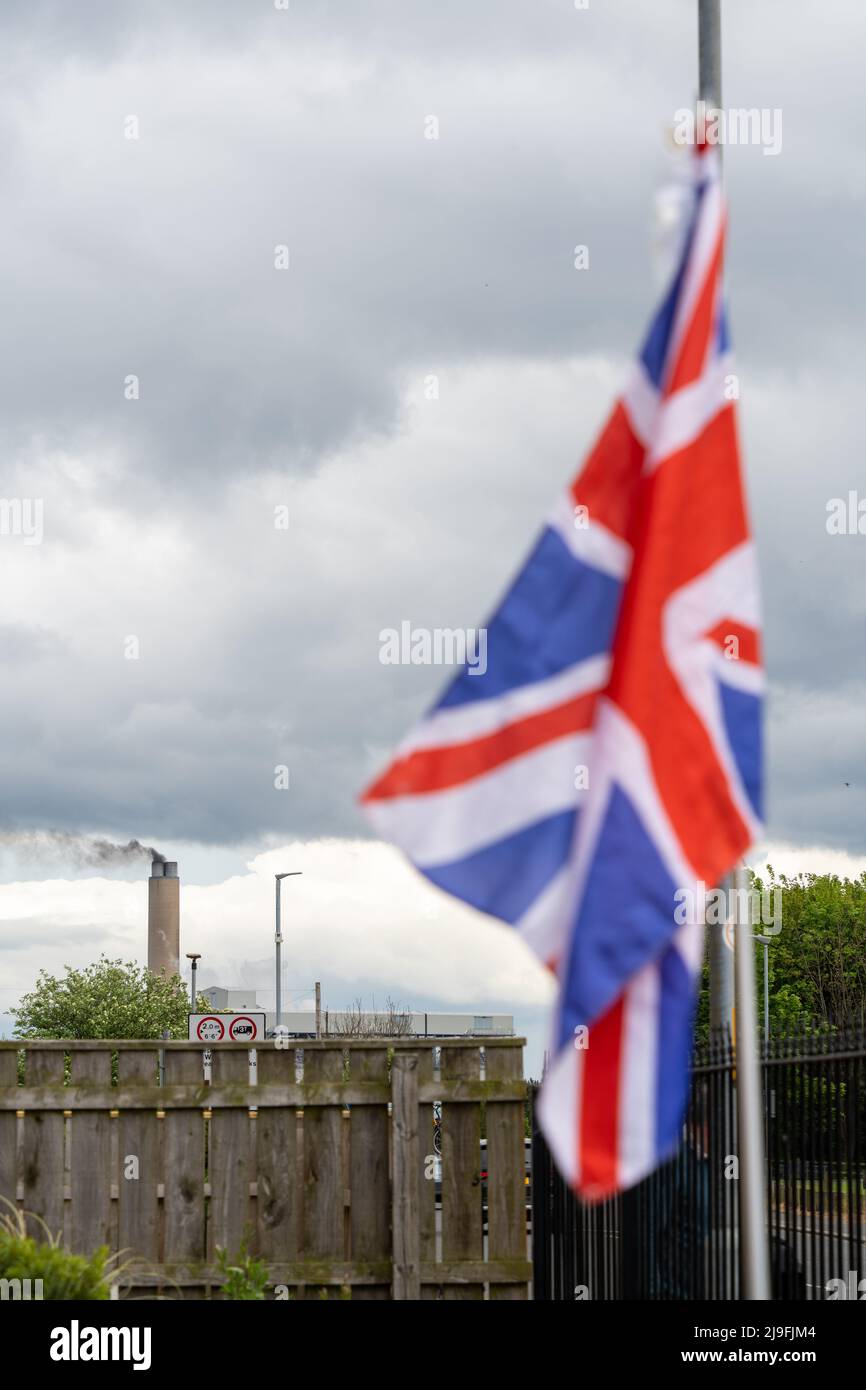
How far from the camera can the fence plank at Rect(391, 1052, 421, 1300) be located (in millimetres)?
10172

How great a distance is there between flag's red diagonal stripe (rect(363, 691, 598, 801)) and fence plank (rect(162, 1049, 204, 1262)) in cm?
661

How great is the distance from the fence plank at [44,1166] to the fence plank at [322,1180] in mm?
1537

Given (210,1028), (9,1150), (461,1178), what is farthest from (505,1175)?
(210,1028)

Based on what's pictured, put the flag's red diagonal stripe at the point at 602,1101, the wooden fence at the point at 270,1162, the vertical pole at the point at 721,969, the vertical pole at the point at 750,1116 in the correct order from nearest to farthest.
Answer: the flag's red diagonal stripe at the point at 602,1101
the vertical pole at the point at 750,1116
the vertical pole at the point at 721,969
the wooden fence at the point at 270,1162

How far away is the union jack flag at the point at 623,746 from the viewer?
12.7ft

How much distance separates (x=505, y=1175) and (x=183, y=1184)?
2.03 meters

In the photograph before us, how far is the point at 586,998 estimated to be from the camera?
3.80m

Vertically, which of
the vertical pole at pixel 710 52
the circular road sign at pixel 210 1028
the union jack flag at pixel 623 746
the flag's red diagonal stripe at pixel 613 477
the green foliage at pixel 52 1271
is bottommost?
the green foliage at pixel 52 1271

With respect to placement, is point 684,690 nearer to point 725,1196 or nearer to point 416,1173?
point 725,1196

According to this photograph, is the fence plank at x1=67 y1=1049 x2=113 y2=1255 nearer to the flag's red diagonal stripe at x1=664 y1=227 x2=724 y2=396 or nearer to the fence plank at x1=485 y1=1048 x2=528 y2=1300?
the fence plank at x1=485 y1=1048 x2=528 y2=1300

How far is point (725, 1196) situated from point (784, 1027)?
827 mm

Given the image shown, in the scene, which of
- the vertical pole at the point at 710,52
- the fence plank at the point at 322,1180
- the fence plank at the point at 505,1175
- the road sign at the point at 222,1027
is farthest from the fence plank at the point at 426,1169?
the road sign at the point at 222,1027

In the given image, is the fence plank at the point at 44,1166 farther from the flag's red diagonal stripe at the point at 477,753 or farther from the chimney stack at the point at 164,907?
the chimney stack at the point at 164,907
